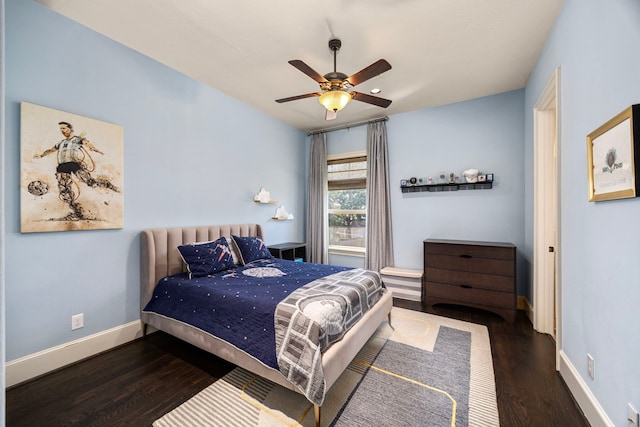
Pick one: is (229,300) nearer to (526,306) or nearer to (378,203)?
(378,203)

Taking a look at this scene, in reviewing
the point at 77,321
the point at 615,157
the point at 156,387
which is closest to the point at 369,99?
the point at 615,157

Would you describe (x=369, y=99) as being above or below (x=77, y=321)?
above

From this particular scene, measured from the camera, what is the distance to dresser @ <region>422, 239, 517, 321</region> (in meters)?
2.97

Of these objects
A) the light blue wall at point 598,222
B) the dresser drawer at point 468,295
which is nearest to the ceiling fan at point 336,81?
the light blue wall at point 598,222

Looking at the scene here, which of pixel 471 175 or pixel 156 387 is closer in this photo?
pixel 156 387

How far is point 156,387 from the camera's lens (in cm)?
186

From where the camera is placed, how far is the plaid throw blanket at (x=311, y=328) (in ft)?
4.95

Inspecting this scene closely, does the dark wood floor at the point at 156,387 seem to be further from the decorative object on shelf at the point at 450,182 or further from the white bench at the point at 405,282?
the decorative object on shelf at the point at 450,182

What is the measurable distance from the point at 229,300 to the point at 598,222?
8.13 feet

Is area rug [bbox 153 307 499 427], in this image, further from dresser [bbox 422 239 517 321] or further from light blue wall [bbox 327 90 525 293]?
light blue wall [bbox 327 90 525 293]

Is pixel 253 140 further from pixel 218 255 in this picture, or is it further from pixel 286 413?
pixel 286 413

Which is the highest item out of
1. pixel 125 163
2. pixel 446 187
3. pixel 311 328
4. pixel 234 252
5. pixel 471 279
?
pixel 125 163

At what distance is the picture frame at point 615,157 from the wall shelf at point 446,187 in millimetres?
2025

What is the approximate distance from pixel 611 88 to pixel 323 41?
6.81ft
